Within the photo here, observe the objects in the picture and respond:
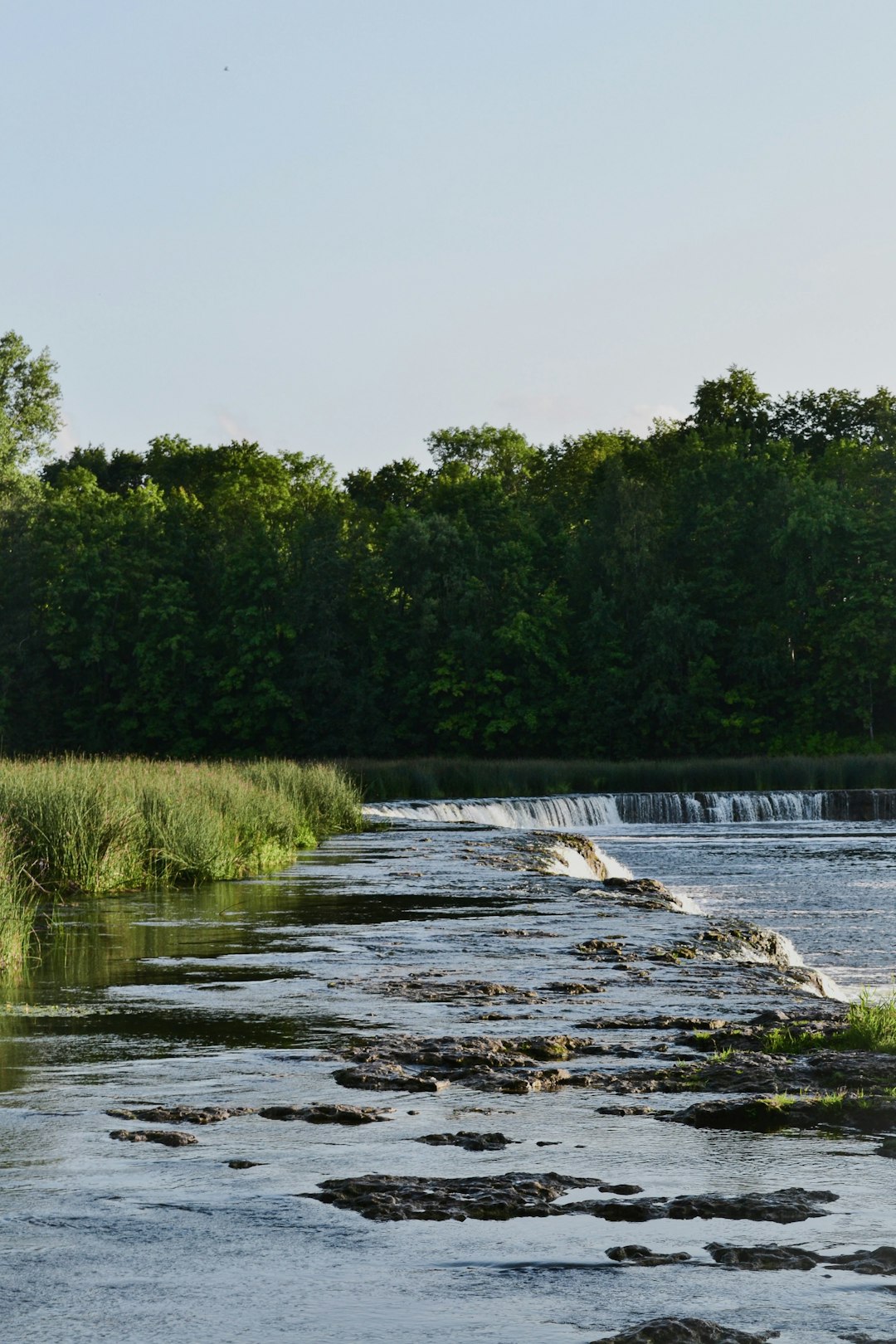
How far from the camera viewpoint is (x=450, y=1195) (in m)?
5.28

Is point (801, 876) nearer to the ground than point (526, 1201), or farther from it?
nearer to the ground

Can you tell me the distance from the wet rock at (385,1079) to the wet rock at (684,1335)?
10.2ft

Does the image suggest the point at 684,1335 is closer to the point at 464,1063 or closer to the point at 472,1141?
the point at 472,1141

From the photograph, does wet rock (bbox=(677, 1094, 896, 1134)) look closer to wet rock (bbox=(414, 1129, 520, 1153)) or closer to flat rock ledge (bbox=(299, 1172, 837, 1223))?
wet rock (bbox=(414, 1129, 520, 1153))

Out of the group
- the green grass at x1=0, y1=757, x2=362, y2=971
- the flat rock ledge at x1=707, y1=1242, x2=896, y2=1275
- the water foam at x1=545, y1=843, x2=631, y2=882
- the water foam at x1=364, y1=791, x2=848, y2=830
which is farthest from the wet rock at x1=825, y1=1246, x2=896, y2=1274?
the water foam at x1=364, y1=791, x2=848, y2=830

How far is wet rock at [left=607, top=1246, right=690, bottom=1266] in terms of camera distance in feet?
15.0

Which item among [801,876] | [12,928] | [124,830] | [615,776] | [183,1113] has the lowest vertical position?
[801,876]

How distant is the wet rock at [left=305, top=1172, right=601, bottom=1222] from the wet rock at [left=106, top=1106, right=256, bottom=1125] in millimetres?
1113

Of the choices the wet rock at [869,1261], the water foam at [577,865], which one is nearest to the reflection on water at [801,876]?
the water foam at [577,865]

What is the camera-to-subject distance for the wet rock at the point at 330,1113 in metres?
6.44

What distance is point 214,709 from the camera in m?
63.2

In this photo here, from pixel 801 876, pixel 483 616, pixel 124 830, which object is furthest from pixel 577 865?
pixel 483 616

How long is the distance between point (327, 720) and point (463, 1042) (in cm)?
5399

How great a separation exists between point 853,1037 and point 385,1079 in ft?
7.96
